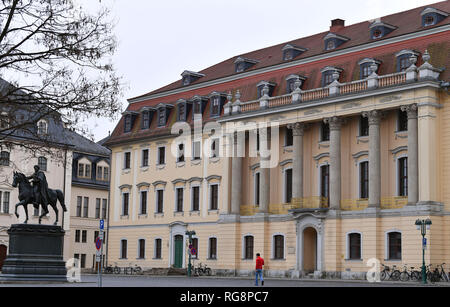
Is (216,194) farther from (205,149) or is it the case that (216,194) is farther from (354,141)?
(354,141)

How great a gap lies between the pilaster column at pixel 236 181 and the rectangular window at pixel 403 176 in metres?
12.9

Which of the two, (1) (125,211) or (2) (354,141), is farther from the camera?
(1) (125,211)

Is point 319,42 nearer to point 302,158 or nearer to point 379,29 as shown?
point 379,29

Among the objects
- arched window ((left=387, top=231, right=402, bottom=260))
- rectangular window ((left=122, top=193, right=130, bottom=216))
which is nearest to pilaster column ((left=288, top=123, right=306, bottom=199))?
arched window ((left=387, top=231, right=402, bottom=260))

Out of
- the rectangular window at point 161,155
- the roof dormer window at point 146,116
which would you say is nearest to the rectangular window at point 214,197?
the rectangular window at point 161,155

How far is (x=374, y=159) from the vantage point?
47562 millimetres

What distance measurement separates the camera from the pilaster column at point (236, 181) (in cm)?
5606

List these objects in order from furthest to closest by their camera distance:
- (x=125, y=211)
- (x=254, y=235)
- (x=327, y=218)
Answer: (x=125, y=211), (x=254, y=235), (x=327, y=218)

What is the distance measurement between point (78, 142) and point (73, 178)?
497cm

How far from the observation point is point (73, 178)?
80375mm

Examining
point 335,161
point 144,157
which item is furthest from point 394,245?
point 144,157

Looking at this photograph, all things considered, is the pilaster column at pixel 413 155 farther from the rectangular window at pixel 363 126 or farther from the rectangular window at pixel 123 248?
the rectangular window at pixel 123 248

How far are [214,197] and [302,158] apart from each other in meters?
9.41

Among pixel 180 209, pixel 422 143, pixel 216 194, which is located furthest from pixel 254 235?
pixel 422 143
